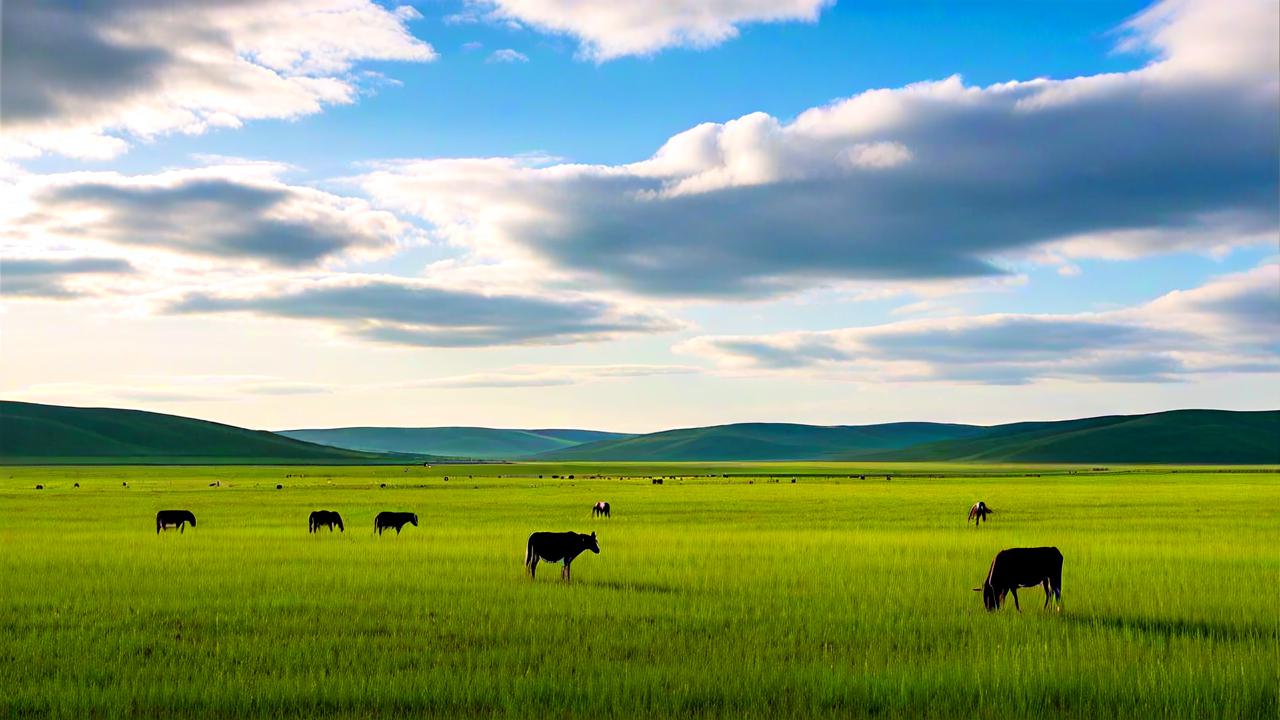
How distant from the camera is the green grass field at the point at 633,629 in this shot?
11758 mm

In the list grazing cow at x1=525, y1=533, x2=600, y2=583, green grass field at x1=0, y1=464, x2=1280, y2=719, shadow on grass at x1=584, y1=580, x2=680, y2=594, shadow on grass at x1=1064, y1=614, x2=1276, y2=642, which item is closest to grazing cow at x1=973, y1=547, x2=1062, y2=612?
green grass field at x1=0, y1=464, x2=1280, y2=719

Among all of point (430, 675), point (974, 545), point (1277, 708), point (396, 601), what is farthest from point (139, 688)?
point (974, 545)

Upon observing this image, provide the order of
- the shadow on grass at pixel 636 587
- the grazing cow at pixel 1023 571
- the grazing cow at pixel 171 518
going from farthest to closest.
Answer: the grazing cow at pixel 171 518 < the shadow on grass at pixel 636 587 < the grazing cow at pixel 1023 571

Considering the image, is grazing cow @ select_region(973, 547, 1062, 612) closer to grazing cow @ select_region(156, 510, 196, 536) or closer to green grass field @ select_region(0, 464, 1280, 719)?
green grass field @ select_region(0, 464, 1280, 719)

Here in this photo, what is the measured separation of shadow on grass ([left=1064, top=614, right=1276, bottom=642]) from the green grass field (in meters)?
0.09

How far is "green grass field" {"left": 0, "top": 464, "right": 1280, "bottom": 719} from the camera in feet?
38.6

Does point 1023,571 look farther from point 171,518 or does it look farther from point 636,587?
point 171,518

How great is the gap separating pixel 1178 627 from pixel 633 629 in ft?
30.2

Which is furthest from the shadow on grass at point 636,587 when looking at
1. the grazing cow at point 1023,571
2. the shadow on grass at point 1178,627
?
the shadow on grass at point 1178,627

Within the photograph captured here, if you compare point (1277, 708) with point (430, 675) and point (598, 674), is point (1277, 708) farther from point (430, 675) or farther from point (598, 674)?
point (430, 675)

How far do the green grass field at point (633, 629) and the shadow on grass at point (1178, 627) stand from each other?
0.09 metres

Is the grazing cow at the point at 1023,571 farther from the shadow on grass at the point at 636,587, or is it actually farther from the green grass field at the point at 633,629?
the shadow on grass at the point at 636,587

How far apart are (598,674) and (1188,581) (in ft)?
51.9

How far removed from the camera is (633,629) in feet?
53.4
